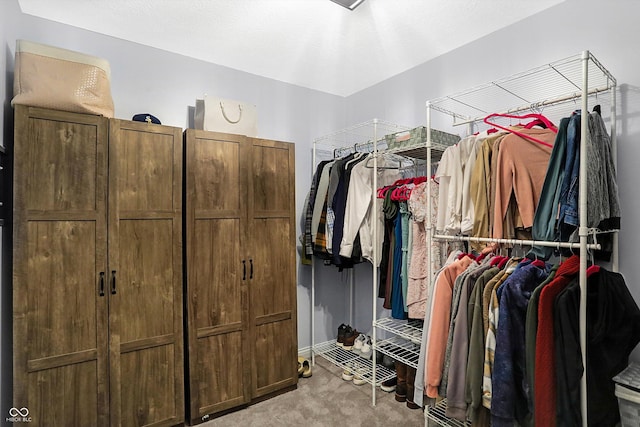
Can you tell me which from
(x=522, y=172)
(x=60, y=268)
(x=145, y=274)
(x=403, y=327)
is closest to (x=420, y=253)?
(x=403, y=327)

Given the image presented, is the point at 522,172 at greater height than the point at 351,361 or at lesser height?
greater

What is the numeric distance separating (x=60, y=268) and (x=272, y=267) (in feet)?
4.12

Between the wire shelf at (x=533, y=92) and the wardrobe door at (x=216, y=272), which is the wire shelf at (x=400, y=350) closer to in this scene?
the wardrobe door at (x=216, y=272)

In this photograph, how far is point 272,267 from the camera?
97.7 inches

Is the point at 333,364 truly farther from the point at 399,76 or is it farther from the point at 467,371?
the point at 399,76

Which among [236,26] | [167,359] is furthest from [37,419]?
[236,26]

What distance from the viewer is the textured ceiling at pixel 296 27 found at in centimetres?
215

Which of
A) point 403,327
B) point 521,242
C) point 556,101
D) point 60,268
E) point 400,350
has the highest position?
point 556,101

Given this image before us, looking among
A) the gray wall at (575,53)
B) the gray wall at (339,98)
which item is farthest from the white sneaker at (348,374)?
the gray wall at (575,53)

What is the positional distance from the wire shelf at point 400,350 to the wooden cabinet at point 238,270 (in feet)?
2.36

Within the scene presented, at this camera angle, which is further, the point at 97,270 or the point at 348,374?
the point at 348,374

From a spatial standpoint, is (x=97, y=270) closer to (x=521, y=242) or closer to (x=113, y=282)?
(x=113, y=282)

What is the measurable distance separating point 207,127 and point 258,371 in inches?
69.8

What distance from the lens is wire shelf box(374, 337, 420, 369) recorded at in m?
2.33
